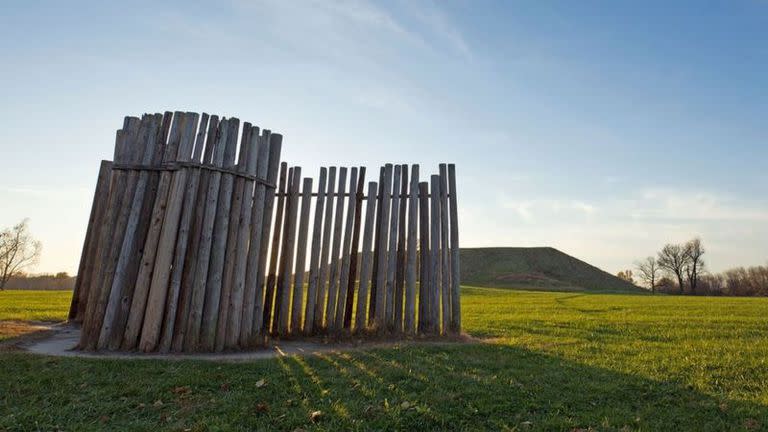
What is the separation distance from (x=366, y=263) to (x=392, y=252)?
0.56 metres

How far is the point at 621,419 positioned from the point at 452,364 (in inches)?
94.0

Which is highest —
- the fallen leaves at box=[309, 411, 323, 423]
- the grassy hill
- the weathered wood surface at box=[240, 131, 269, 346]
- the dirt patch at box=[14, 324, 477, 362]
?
the grassy hill

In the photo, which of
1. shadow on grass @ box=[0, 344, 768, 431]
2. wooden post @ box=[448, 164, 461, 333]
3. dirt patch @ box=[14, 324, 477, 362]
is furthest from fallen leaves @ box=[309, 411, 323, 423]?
wooden post @ box=[448, 164, 461, 333]

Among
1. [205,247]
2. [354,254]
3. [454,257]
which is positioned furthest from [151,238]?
[454,257]

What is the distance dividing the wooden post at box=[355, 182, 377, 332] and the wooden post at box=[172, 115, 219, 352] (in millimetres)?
3089

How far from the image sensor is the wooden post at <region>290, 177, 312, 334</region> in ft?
29.5

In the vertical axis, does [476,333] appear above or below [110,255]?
below

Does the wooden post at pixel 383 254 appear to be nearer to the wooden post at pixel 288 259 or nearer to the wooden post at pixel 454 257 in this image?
the wooden post at pixel 454 257

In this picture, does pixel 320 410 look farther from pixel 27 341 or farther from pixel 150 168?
pixel 27 341

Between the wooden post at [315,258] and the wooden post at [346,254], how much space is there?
1.52 feet

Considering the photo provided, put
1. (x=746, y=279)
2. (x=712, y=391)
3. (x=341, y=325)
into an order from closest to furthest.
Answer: (x=712, y=391)
(x=341, y=325)
(x=746, y=279)

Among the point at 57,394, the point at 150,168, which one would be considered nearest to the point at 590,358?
the point at 57,394

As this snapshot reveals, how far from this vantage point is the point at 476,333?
1018 centimetres

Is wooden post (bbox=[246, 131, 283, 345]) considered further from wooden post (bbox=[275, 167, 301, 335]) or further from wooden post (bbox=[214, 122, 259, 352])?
wooden post (bbox=[275, 167, 301, 335])
